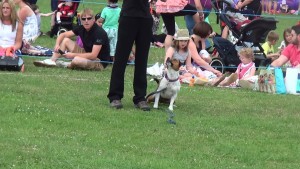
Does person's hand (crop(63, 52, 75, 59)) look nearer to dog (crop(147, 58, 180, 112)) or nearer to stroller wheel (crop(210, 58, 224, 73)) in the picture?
stroller wheel (crop(210, 58, 224, 73))

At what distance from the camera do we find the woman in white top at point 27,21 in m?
14.9

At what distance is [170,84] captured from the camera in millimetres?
9516

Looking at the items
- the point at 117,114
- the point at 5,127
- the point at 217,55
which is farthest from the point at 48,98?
the point at 217,55

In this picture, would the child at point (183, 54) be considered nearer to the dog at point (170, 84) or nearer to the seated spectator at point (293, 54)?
the dog at point (170, 84)

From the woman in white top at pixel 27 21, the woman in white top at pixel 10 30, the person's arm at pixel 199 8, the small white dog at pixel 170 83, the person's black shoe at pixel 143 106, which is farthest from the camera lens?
the person's arm at pixel 199 8

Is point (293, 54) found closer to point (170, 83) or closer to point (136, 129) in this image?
point (170, 83)

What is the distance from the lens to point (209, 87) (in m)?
11.8

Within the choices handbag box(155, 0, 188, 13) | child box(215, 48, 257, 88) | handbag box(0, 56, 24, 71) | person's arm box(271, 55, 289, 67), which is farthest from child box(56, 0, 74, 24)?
person's arm box(271, 55, 289, 67)

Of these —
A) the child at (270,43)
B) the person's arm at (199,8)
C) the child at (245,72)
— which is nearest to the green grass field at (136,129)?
the child at (245,72)

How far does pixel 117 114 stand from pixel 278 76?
12.0 ft

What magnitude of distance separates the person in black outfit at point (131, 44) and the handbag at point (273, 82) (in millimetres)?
2832

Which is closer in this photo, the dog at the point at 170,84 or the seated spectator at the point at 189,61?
the dog at the point at 170,84

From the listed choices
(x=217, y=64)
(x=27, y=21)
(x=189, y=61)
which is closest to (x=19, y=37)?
(x=27, y=21)

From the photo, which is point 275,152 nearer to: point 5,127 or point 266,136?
point 266,136
